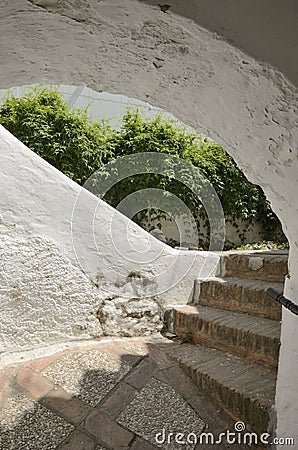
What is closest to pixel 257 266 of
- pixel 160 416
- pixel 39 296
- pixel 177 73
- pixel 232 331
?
pixel 232 331

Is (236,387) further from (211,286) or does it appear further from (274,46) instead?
(274,46)

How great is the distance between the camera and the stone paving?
178 cm

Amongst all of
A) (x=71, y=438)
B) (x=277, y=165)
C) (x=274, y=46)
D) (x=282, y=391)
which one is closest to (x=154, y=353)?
(x=71, y=438)

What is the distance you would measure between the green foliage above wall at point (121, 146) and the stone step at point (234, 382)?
2620mm

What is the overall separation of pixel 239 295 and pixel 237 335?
17.1 inches

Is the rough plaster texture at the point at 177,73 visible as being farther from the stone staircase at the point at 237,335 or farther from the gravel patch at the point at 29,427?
the gravel patch at the point at 29,427

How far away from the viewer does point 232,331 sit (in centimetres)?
231

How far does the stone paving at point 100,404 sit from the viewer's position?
70.1 inches

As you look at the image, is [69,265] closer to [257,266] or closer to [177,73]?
[257,266]

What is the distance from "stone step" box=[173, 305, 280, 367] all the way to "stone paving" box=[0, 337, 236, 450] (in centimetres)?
32

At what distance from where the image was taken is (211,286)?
2.96 metres

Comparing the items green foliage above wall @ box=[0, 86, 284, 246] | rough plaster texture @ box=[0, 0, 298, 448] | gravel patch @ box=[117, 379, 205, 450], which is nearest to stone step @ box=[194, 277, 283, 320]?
gravel patch @ box=[117, 379, 205, 450]

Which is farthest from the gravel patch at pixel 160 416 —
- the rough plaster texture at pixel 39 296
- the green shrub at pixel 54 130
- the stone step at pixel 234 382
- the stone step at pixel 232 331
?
the green shrub at pixel 54 130

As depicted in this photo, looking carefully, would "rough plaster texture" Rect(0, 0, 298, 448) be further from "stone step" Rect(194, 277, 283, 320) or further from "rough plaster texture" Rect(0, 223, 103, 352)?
"rough plaster texture" Rect(0, 223, 103, 352)
